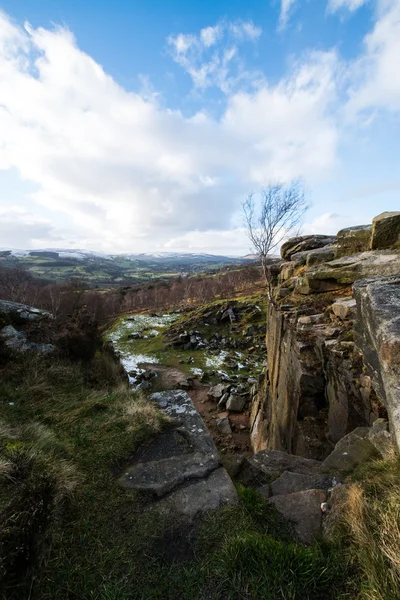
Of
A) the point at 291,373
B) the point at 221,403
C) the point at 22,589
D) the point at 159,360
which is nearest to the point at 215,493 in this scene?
the point at 22,589

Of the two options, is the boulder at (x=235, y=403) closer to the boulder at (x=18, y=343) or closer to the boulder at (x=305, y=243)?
the boulder at (x=305, y=243)

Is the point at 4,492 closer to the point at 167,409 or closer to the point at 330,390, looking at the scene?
the point at 167,409

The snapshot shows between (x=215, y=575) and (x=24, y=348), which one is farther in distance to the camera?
(x=24, y=348)

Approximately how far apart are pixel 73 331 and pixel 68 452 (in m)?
5.69

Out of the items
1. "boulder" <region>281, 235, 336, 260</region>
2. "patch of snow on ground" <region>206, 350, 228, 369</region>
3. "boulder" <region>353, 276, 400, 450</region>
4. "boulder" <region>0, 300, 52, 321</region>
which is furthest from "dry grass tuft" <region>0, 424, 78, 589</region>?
"patch of snow on ground" <region>206, 350, 228, 369</region>

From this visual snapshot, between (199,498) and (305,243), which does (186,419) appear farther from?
(305,243)

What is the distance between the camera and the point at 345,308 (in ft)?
20.8

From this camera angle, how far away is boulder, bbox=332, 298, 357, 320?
243 inches

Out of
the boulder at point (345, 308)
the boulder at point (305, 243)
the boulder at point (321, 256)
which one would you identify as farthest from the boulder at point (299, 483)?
the boulder at point (305, 243)

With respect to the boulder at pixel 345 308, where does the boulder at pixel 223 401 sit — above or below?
below

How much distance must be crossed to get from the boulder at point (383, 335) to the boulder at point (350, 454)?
805 mm

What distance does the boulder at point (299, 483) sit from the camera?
341cm

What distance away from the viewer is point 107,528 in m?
2.31

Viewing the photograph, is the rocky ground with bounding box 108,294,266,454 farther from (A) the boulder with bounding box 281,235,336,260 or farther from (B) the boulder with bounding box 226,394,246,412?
(A) the boulder with bounding box 281,235,336,260
